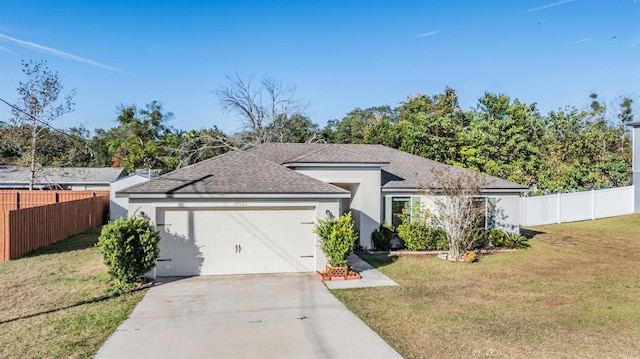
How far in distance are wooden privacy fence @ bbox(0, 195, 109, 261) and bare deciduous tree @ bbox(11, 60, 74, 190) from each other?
780cm

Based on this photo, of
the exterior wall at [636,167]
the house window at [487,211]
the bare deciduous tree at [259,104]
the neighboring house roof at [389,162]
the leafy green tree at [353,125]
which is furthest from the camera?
the leafy green tree at [353,125]

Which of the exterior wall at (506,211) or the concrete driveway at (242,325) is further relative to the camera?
the exterior wall at (506,211)

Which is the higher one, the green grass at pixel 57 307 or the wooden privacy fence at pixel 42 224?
the wooden privacy fence at pixel 42 224

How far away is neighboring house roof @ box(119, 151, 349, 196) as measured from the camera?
11633mm

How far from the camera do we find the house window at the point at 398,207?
16328 millimetres

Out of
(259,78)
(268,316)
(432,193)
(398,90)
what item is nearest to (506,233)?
(432,193)

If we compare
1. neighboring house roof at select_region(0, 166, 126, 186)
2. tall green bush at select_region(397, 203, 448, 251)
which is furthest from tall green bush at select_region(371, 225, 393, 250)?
neighboring house roof at select_region(0, 166, 126, 186)

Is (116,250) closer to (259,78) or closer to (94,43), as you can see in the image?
(94,43)

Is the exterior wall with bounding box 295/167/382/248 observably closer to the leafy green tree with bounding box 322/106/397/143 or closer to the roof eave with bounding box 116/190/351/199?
the roof eave with bounding box 116/190/351/199

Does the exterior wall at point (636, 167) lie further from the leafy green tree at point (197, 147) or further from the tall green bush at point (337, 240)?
the leafy green tree at point (197, 147)

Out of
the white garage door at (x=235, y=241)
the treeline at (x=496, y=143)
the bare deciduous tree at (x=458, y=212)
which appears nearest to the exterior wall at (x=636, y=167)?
the treeline at (x=496, y=143)

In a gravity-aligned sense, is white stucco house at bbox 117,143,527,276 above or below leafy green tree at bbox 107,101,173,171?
below

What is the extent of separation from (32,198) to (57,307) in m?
18.1

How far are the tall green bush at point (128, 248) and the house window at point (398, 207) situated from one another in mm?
8974
